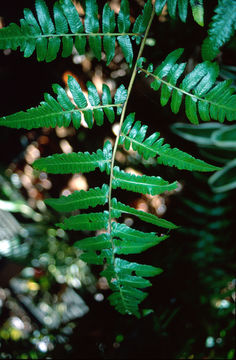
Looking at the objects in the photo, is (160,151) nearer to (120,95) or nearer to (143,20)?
(120,95)

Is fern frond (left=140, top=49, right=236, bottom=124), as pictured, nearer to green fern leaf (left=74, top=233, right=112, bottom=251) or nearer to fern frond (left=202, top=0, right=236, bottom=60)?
fern frond (left=202, top=0, right=236, bottom=60)

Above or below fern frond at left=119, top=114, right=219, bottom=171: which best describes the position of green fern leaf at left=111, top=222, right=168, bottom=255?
below

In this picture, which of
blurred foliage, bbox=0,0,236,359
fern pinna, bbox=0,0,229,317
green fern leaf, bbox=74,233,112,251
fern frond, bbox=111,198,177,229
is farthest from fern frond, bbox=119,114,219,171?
blurred foliage, bbox=0,0,236,359

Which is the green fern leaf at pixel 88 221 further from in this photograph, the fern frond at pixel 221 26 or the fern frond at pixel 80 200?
the fern frond at pixel 221 26

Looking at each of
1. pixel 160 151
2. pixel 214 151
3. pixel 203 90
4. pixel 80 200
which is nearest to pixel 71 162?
pixel 80 200

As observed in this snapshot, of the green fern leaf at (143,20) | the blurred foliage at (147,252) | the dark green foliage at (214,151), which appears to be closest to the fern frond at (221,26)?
the green fern leaf at (143,20)

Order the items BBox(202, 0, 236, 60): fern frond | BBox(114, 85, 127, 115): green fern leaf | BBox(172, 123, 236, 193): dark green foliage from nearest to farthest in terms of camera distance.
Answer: BBox(202, 0, 236, 60): fern frond → BBox(114, 85, 127, 115): green fern leaf → BBox(172, 123, 236, 193): dark green foliage
